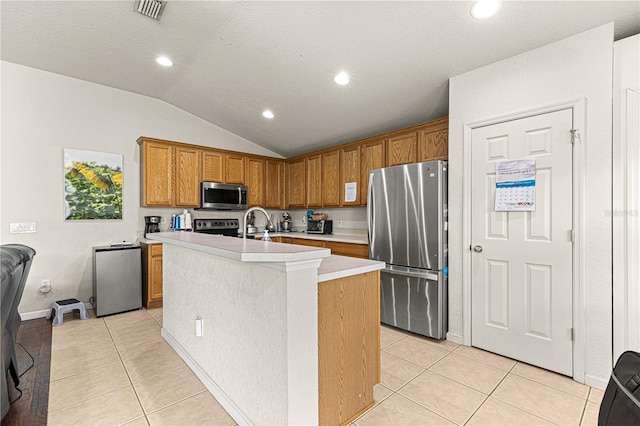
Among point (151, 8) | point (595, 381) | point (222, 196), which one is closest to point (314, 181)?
point (222, 196)

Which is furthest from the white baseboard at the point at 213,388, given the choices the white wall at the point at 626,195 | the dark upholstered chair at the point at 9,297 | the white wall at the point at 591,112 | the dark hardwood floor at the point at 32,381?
the white wall at the point at 626,195

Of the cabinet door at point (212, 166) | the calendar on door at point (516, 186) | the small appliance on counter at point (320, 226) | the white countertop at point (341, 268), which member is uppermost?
the cabinet door at point (212, 166)

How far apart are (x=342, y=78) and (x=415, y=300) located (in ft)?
7.94

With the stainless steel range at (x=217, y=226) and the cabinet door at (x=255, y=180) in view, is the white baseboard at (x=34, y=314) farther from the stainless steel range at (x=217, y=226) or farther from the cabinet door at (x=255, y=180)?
→ the cabinet door at (x=255, y=180)

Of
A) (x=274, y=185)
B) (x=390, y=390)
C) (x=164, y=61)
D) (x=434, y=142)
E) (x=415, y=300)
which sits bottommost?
(x=390, y=390)

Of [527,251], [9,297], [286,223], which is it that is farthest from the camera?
[286,223]

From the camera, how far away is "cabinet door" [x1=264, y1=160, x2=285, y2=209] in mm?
5219

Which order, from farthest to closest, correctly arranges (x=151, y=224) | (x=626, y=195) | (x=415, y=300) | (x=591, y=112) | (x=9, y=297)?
(x=151, y=224), (x=415, y=300), (x=591, y=112), (x=626, y=195), (x=9, y=297)

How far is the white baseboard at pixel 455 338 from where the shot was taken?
274 centimetres

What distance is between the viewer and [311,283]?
143cm

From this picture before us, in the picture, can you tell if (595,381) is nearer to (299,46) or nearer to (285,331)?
(285,331)

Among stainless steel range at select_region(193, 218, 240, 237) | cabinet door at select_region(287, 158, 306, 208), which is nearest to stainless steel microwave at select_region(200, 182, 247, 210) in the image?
stainless steel range at select_region(193, 218, 240, 237)

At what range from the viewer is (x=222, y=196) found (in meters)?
4.56

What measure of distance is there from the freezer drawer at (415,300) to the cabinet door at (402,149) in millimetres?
1339
